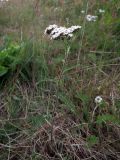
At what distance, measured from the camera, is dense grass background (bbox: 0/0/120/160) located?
2.48 meters

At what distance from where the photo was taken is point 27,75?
10.0ft

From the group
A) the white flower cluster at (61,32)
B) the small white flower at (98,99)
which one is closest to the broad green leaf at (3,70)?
the white flower cluster at (61,32)

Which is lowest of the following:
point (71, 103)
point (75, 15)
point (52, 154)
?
point (52, 154)

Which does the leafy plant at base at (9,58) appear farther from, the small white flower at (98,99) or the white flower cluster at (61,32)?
the small white flower at (98,99)

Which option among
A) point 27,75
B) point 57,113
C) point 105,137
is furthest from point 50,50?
point 105,137

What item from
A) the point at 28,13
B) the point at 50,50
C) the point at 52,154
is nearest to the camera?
the point at 52,154

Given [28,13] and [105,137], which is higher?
[28,13]

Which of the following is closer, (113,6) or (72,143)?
(72,143)

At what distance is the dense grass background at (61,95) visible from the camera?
248cm

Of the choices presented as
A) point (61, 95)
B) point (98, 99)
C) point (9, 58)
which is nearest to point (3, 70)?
point (9, 58)

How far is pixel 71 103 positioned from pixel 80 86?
191 millimetres

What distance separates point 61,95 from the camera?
2762 mm

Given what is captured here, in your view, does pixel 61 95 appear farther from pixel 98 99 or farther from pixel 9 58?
pixel 9 58

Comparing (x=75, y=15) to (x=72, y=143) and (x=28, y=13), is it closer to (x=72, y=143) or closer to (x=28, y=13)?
(x=28, y=13)
